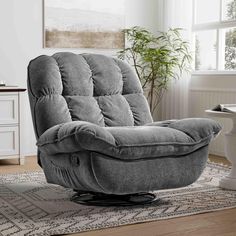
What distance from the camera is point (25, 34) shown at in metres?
5.24

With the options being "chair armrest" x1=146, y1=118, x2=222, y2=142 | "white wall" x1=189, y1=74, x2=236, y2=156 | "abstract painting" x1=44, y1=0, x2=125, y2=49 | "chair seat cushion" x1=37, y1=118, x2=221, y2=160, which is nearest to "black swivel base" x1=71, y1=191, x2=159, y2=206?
"chair seat cushion" x1=37, y1=118, x2=221, y2=160

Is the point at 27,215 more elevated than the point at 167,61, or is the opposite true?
the point at 167,61

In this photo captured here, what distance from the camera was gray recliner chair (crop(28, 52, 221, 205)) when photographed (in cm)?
285

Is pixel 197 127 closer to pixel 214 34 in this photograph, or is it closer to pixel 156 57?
pixel 156 57

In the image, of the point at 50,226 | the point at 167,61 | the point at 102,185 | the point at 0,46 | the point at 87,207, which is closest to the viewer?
the point at 50,226

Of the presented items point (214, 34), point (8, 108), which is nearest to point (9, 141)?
point (8, 108)

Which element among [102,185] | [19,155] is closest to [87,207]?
[102,185]

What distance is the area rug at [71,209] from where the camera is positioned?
2707 mm

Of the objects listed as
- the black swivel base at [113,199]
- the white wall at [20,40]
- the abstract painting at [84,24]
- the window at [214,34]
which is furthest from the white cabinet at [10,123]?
the window at [214,34]

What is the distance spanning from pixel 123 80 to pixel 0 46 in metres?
1.82

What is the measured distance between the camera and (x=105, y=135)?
2.82 m

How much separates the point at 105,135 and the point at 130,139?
0.53 ft

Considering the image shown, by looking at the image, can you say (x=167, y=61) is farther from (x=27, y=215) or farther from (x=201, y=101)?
(x=27, y=215)

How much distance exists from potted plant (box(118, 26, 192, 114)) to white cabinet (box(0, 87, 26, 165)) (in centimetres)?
140
